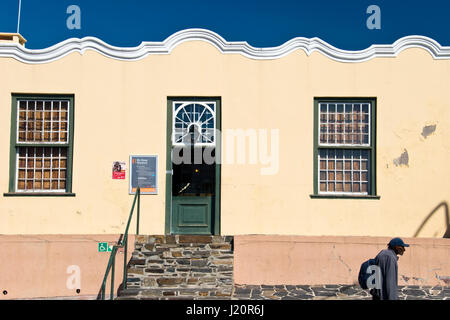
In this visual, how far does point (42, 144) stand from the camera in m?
9.74

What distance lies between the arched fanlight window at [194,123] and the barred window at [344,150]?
214 cm

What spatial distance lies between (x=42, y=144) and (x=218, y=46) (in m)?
3.99

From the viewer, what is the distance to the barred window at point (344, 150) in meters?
9.82

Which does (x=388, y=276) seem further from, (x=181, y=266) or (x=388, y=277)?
(x=181, y=266)

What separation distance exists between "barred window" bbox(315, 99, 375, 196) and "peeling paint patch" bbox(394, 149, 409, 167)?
519 millimetres

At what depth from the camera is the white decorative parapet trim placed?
9812 millimetres

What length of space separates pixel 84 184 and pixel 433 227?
690 centimetres

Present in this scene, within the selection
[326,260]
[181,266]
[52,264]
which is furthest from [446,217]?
[52,264]

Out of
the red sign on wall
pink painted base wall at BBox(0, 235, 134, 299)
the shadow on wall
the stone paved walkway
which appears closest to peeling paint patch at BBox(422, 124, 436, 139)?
the shadow on wall

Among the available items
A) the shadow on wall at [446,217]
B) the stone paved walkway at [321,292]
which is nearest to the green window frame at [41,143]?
the stone paved walkway at [321,292]

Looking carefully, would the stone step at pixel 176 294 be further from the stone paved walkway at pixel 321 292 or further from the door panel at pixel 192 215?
the door panel at pixel 192 215

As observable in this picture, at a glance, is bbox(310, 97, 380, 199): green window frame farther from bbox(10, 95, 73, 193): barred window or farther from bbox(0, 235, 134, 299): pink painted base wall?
bbox(10, 95, 73, 193): barred window
